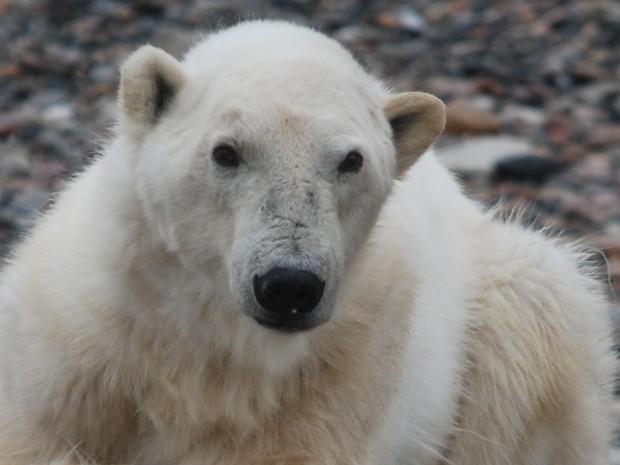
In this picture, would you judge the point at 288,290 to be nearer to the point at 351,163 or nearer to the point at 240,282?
the point at 240,282

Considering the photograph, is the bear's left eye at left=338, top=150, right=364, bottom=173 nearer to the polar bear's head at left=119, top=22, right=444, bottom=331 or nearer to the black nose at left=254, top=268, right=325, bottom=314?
the polar bear's head at left=119, top=22, right=444, bottom=331

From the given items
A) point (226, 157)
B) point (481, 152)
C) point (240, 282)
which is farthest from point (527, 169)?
point (240, 282)

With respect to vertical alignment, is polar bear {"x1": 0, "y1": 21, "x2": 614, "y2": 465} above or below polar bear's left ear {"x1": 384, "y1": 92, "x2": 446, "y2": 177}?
below

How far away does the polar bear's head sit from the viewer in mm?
4133

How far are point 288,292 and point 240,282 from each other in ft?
0.61

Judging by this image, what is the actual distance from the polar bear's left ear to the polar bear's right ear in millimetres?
716

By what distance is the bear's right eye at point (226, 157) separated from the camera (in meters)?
4.29

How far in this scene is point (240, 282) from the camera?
13.7 ft

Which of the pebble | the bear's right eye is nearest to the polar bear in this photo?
the bear's right eye

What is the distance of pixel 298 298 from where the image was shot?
161 inches

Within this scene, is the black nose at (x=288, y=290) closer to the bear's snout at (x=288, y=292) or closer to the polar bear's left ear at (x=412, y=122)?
the bear's snout at (x=288, y=292)

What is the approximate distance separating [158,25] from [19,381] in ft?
22.6

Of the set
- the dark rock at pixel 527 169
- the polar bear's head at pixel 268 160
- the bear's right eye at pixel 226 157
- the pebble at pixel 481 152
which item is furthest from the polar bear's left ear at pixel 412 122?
the dark rock at pixel 527 169

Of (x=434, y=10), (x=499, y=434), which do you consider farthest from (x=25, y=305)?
(x=434, y=10)
